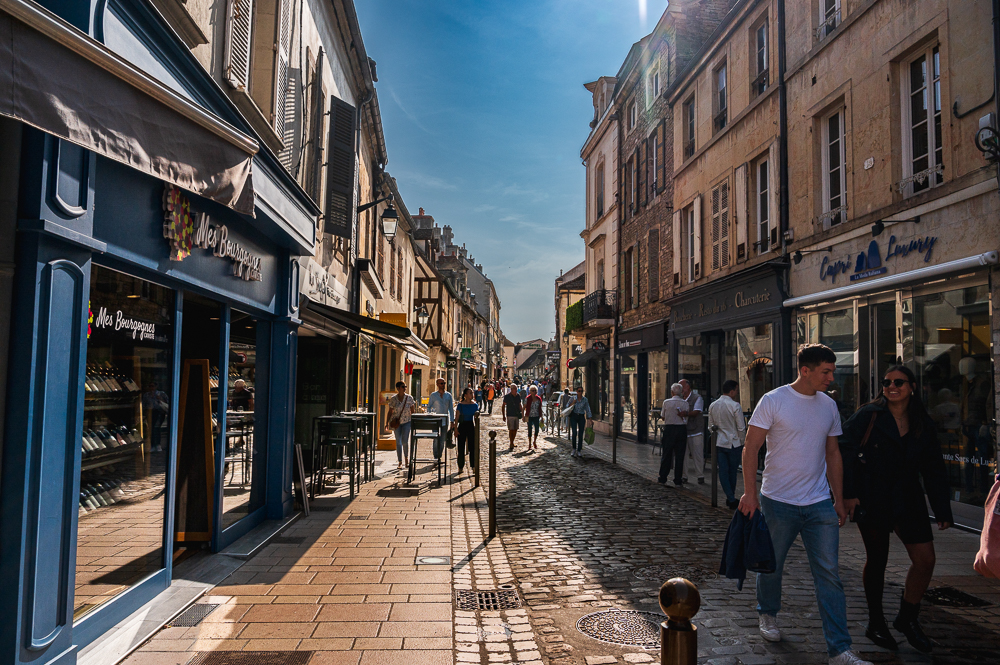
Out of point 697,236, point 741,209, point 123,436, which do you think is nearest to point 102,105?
point 123,436

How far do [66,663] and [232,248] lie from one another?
Result: 11.8ft

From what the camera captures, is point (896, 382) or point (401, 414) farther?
point (401, 414)

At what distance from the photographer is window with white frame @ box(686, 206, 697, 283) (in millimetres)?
16859

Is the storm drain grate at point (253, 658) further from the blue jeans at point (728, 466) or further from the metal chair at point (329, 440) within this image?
the blue jeans at point (728, 466)

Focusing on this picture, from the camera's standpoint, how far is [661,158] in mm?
19656

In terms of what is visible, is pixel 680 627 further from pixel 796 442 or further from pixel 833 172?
pixel 833 172

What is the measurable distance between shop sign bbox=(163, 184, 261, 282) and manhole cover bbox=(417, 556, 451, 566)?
3.14 metres

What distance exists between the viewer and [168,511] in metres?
5.12

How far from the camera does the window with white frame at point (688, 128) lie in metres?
17.5

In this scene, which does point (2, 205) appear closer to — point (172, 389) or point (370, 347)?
point (172, 389)

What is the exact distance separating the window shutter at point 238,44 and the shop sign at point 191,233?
158 centimetres

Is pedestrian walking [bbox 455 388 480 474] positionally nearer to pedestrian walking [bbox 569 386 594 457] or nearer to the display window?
pedestrian walking [bbox 569 386 594 457]

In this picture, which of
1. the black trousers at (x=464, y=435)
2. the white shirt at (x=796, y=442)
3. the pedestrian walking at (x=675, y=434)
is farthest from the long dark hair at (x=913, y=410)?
the black trousers at (x=464, y=435)

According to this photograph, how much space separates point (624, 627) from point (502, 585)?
1251 mm
